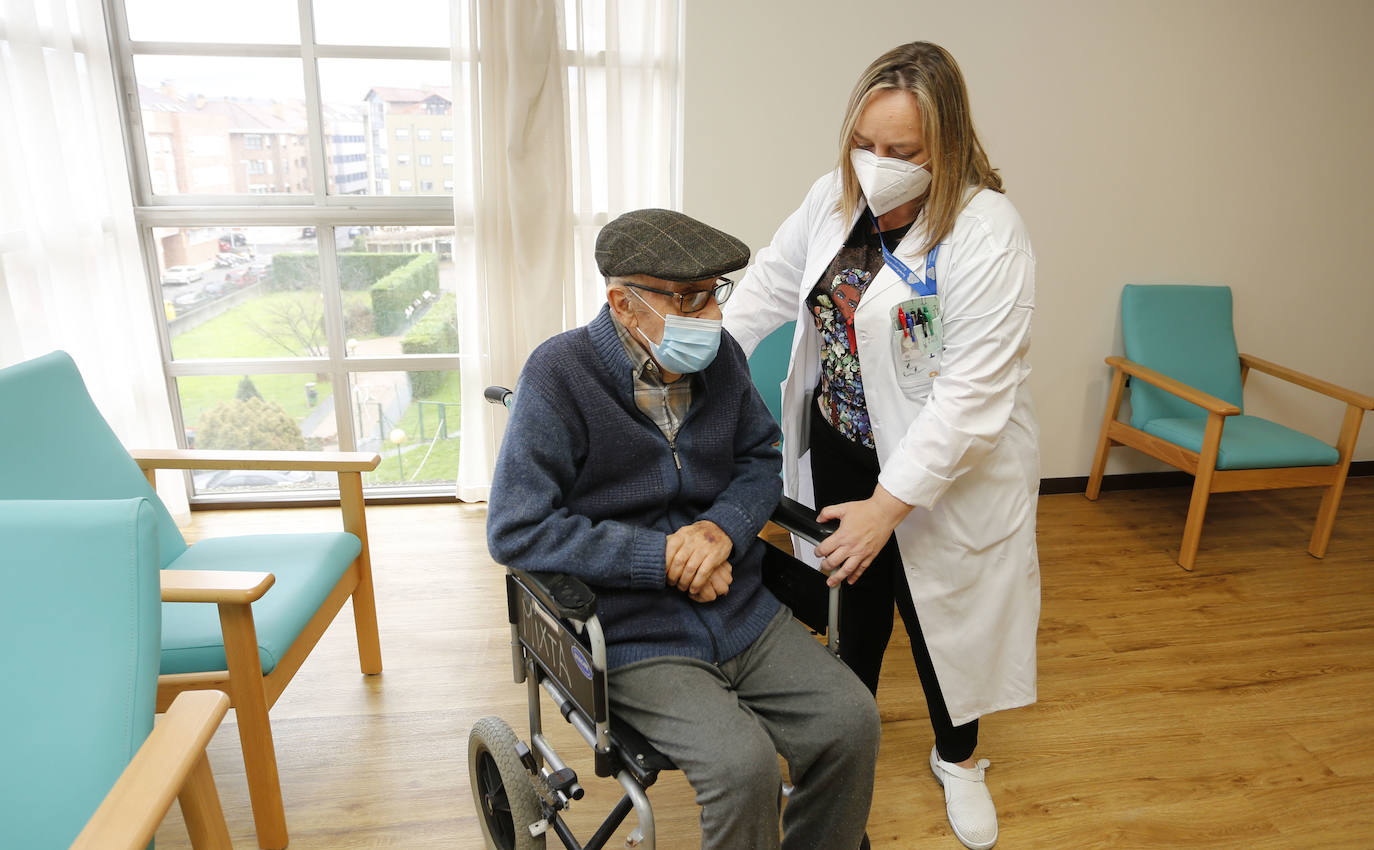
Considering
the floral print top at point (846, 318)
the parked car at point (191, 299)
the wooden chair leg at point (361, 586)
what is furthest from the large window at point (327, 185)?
the floral print top at point (846, 318)

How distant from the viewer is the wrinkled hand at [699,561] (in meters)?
1.38

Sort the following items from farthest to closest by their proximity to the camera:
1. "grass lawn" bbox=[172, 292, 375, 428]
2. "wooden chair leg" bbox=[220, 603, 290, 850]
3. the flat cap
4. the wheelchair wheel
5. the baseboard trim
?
the baseboard trim
"grass lawn" bbox=[172, 292, 375, 428]
"wooden chair leg" bbox=[220, 603, 290, 850]
the wheelchair wheel
the flat cap

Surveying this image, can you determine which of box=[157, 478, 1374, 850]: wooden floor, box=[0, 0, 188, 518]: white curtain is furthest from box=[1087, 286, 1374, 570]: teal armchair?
box=[0, 0, 188, 518]: white curtain

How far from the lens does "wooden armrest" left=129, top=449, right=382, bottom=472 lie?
6.75 feet

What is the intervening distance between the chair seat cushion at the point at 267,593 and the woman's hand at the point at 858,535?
3.66ft

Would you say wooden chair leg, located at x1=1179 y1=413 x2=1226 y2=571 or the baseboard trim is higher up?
wooden chair leg, located at x1=1179 y1=413 x2=1226 y2=571

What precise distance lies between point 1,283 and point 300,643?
5.60ft

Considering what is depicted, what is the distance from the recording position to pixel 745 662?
1.44 m

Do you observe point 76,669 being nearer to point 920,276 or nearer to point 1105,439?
point 920,276

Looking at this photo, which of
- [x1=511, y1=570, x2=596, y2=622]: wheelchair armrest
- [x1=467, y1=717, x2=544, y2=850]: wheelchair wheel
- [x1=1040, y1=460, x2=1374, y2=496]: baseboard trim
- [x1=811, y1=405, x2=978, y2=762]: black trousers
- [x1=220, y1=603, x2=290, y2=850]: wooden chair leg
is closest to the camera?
[x1=511, y1=570, x2=596, y2=622]: wheelchair armrest

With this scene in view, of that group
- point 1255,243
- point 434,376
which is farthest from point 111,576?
point 1255,243

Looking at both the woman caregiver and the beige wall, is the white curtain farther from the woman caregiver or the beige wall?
the woman caregiver

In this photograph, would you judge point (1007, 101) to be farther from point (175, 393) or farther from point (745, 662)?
point (175, 393)

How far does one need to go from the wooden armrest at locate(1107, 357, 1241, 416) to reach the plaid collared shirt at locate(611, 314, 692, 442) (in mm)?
2205
